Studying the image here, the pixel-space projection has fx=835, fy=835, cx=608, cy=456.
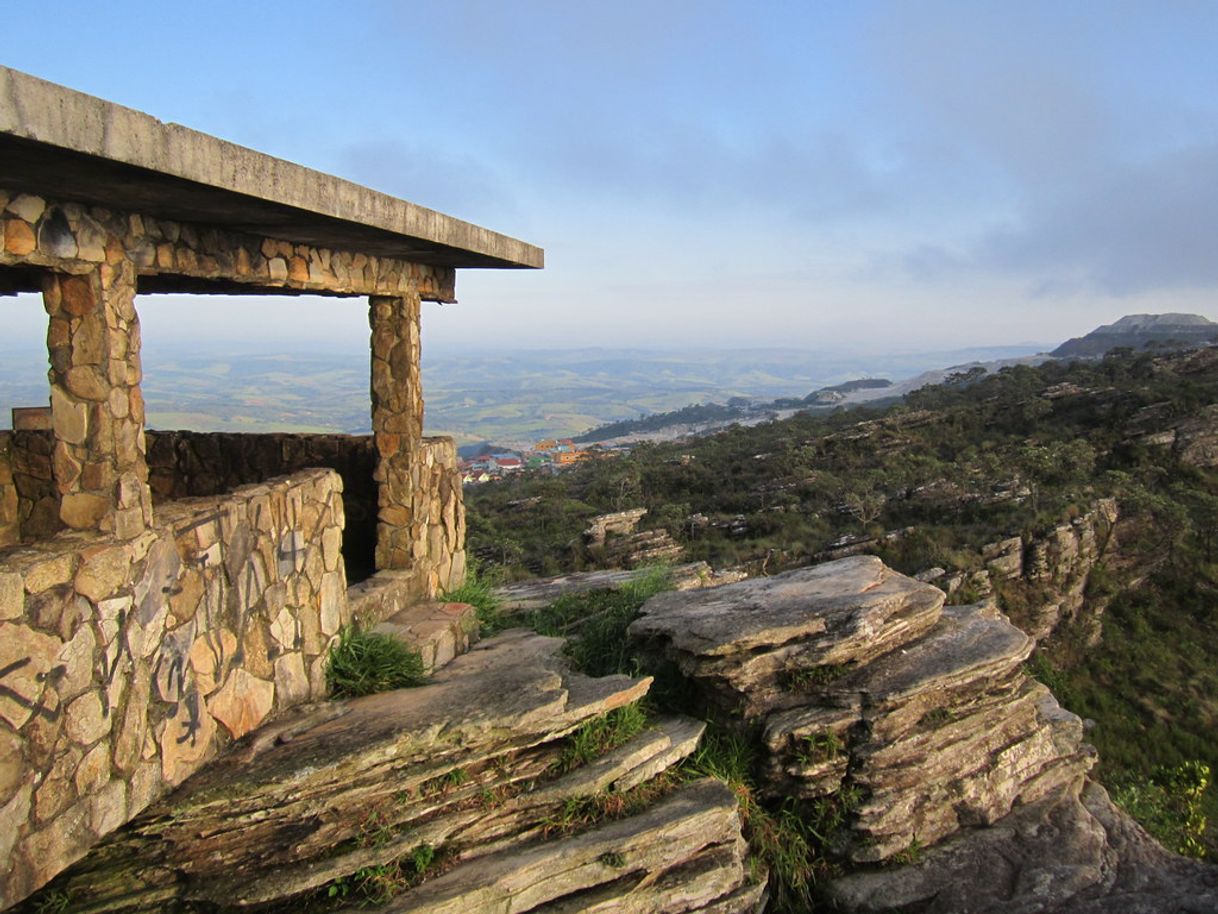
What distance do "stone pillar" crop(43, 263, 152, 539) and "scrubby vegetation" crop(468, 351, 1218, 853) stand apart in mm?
4219

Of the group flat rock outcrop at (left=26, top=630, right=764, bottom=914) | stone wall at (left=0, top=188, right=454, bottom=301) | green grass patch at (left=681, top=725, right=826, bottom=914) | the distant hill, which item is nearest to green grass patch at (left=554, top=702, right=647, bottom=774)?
flat rock outcrop at (left=26, top=630, right=764, bottom=914)

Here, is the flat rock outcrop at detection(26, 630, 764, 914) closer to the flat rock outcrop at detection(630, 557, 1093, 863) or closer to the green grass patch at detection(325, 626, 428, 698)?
the green grass patch at detection(325, 626, 428, 698)

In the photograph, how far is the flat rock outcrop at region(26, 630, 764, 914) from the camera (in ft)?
12.9

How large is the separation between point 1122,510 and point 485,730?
21.5 m

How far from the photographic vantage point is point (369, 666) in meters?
5.41

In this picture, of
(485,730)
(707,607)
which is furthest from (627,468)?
(485,730)

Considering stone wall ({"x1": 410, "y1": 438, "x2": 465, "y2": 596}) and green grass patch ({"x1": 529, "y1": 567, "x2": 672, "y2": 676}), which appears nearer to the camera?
green grass patch ({"x1": 529, "y1": 567, "x2": 672, "y2": 676})

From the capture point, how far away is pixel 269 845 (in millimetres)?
4082

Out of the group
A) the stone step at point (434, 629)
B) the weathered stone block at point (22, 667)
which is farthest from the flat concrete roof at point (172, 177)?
the stone step at point (434, 629)

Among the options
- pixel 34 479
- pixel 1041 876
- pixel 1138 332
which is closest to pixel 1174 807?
pixel 1041 876

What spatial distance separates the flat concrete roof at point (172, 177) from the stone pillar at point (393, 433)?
1188 mm

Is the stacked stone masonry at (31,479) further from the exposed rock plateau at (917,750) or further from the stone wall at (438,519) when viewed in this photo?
the exposed rock plateau at (917,750)

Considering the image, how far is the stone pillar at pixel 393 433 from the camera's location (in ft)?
22.7

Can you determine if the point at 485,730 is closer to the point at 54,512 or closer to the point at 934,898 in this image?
the point at 934,898
